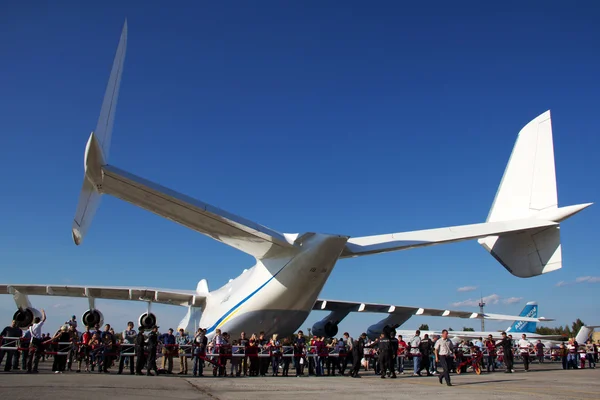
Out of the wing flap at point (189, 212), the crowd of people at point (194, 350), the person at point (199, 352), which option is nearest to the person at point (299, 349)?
the crowd of people at point (194, 350)

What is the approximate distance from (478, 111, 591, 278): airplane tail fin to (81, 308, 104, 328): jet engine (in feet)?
42.3

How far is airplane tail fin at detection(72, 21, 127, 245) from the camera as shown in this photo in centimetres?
721

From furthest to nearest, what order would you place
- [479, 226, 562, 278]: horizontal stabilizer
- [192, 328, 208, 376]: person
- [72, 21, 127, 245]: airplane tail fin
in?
[192, 328, 208, 376]: person → [479, 226, 562, 278]: horizontal stabilizer → [72, 21, 127, 245]: airplane tail fin

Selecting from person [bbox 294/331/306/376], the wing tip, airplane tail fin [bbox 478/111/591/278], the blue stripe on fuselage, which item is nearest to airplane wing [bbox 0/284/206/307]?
the blue stripe on fuselage

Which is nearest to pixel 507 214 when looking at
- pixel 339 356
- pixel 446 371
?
pixel 446 371

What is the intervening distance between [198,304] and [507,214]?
1272 centimetres

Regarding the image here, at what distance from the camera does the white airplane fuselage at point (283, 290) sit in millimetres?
Answer: 11102

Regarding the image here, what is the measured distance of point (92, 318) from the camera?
1667cm

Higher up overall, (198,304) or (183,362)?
(198,304)

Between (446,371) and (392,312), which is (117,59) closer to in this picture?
(446,371)

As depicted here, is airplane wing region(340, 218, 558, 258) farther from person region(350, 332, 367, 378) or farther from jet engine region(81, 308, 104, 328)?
jet engine region(81, 308, 104, 328)

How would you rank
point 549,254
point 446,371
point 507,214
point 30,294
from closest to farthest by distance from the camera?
point 446,371 < point 549,254 < point 507,214 < point 30,294

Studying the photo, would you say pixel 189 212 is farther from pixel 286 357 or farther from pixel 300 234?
pixel 286 357

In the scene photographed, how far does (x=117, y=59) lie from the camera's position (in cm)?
802
